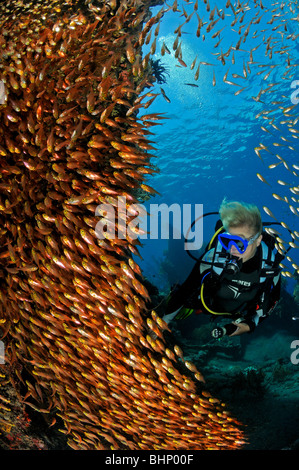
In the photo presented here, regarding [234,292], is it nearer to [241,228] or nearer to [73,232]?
[241,228]

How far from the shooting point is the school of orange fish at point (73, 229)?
12.1 ft

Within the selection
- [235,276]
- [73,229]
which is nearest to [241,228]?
[235,276]

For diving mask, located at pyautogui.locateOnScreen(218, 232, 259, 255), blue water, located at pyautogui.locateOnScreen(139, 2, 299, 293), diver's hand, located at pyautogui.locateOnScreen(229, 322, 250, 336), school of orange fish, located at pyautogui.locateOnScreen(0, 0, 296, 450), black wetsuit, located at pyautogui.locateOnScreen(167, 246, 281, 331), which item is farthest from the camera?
blue water, located at pyautogui.locateOnScreen(139, 2, 299, 293)

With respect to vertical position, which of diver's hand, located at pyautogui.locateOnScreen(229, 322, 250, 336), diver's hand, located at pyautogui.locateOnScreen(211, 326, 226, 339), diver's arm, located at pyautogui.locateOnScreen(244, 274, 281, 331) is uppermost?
diver's arm, located at pyautogui.locateOnScreen(244, 274, 281, 331)

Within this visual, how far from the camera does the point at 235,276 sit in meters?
4.11

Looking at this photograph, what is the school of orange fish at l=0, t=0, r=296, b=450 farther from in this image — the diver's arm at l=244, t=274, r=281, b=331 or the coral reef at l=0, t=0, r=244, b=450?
the diver's arm at l=244, t=274, r=281, b=331

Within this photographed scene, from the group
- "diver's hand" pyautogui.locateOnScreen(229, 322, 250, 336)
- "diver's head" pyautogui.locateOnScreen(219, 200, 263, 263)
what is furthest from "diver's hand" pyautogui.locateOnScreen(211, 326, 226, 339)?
"diver's head" pyautogui.locateOnScreen(219, 200, 263, 263)

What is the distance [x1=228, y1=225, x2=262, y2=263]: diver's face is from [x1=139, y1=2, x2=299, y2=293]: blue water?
888 centimetres

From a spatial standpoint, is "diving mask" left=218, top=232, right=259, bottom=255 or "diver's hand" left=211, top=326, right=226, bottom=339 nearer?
"diver's hand" left=211, top=326, right=226, bottom=339

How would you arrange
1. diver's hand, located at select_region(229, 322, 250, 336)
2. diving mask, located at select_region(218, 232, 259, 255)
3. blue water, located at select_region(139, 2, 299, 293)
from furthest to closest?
1. blue water, located at select_region(139, 2, 299, 293)
2. diver's hand, located at select_region(229, 322, 250, 336)
3. diving mask, located at select_region(218, 232, 259, 255)

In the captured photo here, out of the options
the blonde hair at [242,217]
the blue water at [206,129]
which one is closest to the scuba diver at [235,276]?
the blonde hair at [242,217]

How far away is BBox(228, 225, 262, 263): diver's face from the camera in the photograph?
3.74 m

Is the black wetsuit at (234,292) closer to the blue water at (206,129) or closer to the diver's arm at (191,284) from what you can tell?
the diver's arm at (191,284)

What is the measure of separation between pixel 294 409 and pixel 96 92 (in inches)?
279
